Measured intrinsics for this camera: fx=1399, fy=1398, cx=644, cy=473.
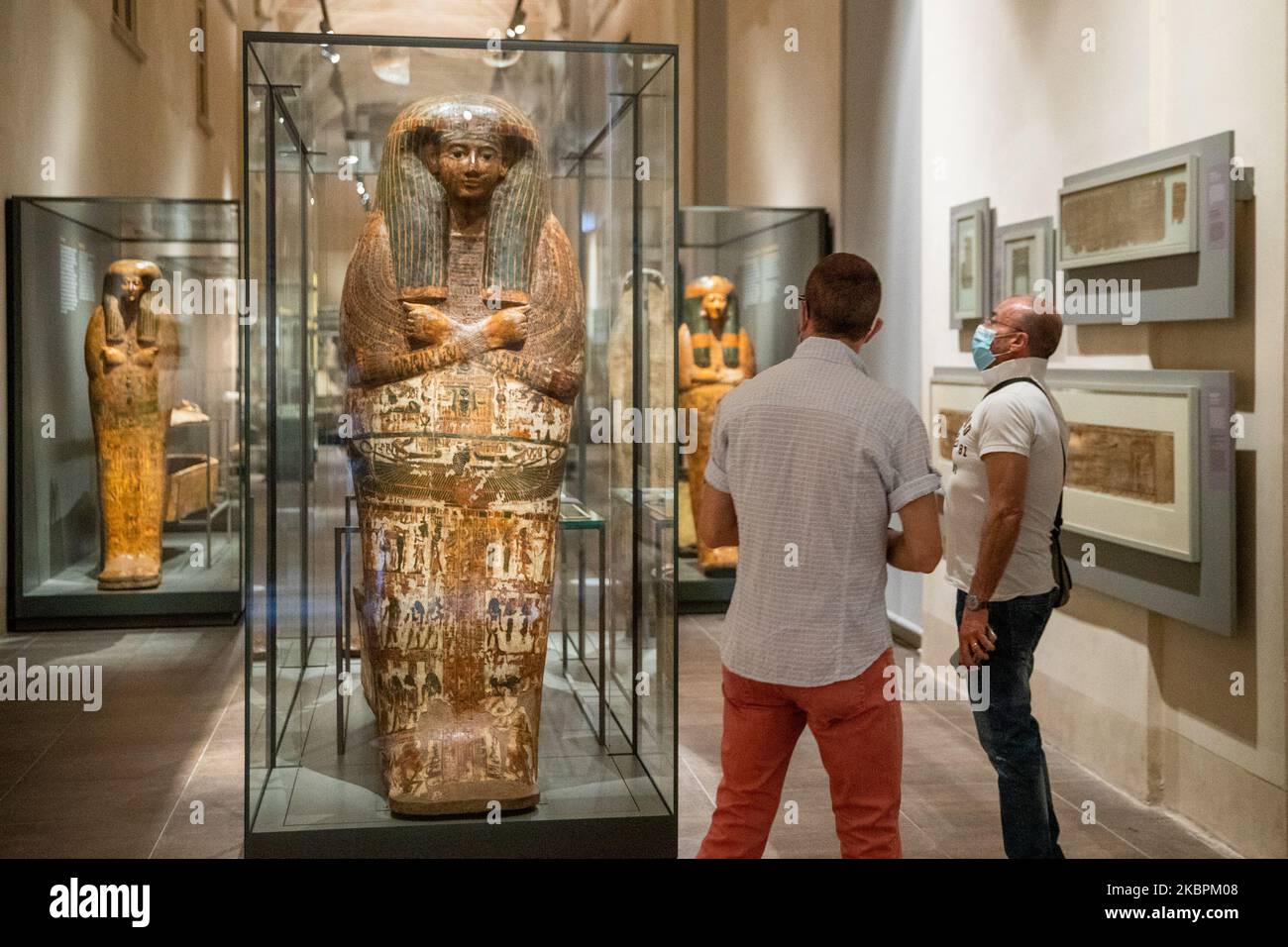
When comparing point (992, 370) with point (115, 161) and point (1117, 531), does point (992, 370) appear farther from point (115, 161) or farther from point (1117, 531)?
point (115, 161)

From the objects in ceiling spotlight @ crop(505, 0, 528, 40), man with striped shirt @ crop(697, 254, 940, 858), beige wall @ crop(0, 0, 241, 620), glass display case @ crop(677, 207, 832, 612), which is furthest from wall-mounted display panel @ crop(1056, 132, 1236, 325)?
beige wall @ crop(0, 0, 241, 620)

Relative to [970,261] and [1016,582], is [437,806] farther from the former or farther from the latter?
[970,261]

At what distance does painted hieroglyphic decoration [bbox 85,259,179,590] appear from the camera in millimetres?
7980

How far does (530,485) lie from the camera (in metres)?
4.18

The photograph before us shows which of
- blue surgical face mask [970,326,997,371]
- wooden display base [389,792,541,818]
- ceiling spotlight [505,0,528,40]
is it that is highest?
ceiling spotlight [505,0,528,40]

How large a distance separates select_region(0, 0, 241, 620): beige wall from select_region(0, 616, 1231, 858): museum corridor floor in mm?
2082

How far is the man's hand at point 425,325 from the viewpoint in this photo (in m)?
4.10

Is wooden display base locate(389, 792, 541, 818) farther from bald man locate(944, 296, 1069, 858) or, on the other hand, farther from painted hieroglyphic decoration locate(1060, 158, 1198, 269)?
painted hieroglyphic decoration locate(1060, 158, 1198, 269)

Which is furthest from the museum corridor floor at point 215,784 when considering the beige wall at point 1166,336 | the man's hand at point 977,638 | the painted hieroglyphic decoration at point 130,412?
the painted hieroglyphic decoration at point 130,412

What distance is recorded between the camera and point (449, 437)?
4.12 metres

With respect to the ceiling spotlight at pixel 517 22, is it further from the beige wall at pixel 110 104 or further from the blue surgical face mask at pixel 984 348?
Answer: the blue surgical face mask at pixel 984 348

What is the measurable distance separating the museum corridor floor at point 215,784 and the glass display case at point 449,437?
53 cm

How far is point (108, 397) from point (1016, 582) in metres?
6.00

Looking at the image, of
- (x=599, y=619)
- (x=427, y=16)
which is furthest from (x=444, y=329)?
(x=427, y=16)
